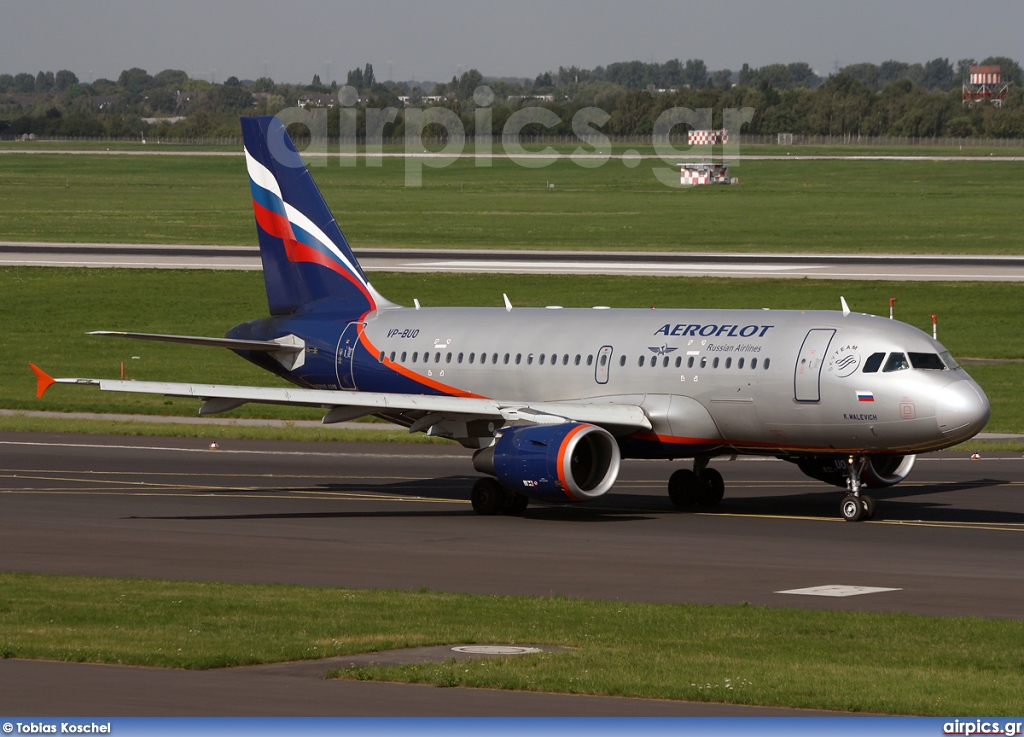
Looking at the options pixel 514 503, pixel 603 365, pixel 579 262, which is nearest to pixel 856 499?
pixel 603 365

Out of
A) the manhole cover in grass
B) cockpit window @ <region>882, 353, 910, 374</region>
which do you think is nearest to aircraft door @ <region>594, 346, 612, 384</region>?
cockpit window @ <region>882, 353, 910, 374</region>

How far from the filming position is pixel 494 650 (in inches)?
832

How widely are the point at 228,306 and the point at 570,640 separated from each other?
66.8 metres

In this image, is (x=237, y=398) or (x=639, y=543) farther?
(x=237, y=398)

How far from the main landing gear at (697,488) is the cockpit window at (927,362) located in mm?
6291

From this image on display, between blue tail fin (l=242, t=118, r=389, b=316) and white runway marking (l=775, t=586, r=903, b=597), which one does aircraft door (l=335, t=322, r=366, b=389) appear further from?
→ white runway marking (l=775, t=586, r=903, b=597)

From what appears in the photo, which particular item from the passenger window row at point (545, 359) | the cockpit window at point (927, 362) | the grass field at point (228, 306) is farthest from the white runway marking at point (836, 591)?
the grass field at point (228, 306)

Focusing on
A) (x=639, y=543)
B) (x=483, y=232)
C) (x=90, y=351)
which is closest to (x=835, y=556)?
(x=639, y=543)

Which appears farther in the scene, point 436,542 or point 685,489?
point 685,489

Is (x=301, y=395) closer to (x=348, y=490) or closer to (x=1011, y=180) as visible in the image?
(x=348, y=490)

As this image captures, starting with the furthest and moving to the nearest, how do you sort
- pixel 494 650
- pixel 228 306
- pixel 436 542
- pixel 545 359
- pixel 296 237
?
pixel 228 306
pixel 296 237
pixel 545 359
pixel 436 542
pixel 494 650

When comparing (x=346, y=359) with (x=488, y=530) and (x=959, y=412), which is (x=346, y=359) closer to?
(x=488, y=530)

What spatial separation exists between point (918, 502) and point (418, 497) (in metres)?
12.7

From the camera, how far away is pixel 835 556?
104 ft
